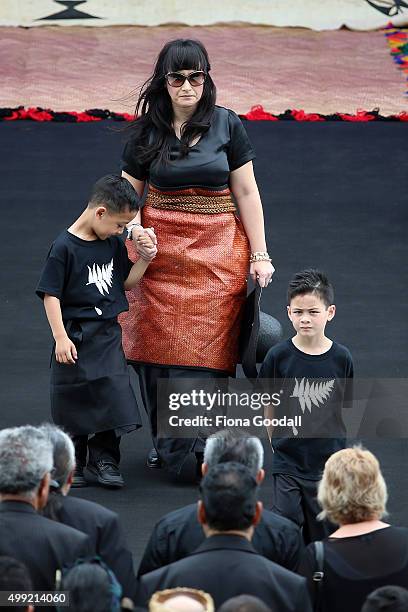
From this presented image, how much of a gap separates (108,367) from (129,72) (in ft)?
15.4

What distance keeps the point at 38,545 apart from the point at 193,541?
41 centimetres

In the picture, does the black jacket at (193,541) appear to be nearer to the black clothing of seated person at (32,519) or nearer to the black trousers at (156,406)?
the black clothing of seated person at (32,519)

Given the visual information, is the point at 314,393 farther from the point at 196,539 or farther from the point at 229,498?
the point at 229,498

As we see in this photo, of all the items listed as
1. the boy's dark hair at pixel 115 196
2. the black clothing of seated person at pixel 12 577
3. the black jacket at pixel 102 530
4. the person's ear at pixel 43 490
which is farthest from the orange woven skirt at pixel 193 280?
the black clothing of seated person at pixel 12 577

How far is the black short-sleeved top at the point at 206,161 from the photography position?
4.78 metres

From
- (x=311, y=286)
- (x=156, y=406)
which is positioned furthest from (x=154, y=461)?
(x=311, y=286)

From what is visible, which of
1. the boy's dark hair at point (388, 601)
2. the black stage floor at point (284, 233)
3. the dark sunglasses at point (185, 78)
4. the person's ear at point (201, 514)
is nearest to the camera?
the boy's dark hair at point (388, 601)

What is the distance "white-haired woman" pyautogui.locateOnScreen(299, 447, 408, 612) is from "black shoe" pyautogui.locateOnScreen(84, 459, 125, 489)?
1543 millimetres

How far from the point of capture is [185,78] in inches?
187

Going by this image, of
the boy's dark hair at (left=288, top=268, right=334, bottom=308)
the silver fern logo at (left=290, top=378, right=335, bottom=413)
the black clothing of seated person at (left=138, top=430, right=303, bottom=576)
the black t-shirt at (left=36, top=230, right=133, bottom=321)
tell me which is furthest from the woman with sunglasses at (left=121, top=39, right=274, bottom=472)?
the black clothing of seated person at (left=138, top=430, right=303, bottom=576)

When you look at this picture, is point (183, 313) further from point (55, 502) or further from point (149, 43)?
point (149, 43)

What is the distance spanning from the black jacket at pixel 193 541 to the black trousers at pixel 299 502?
36.6 inches

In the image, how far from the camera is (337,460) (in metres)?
3.29

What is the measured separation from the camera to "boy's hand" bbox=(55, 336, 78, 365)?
4641 mm
